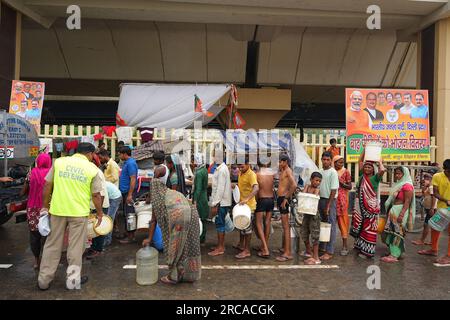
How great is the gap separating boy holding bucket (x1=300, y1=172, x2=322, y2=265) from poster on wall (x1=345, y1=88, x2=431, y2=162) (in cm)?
343

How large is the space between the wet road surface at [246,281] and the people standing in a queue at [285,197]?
0.20 m

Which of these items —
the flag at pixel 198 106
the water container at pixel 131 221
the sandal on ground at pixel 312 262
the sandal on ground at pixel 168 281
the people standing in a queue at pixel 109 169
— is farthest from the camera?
the flag at pixel 198 106

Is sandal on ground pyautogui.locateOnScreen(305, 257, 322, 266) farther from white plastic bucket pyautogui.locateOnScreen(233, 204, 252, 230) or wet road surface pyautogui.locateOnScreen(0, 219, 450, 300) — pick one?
white plastic bucket pyautogui.locateOnScreen(233, 204, 252, 230)

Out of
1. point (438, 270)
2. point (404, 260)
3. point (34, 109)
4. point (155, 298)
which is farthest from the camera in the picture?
point (34, 109)

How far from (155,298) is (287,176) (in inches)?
100

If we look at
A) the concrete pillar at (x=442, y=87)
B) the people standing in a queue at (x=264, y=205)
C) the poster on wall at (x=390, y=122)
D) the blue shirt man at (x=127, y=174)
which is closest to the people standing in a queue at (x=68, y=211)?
the blue shirt man at (x=127, y=174)

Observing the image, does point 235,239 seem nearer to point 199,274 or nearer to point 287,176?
point 287,176

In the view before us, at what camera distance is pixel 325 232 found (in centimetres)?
521

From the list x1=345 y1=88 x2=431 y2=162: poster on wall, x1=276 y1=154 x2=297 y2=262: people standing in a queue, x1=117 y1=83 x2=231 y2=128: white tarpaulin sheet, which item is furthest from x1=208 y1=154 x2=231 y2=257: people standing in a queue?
x1=345 y1=88 x2=431 y2=162: poster on wall

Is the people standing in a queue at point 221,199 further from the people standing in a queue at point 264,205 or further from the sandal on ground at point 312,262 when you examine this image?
the sandal on ground at point 312,262

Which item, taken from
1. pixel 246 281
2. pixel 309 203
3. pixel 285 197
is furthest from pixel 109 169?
pixel 309 203

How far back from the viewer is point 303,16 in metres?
9.61

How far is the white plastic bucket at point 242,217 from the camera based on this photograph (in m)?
5.04

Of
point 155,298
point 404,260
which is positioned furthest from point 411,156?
point 155,298
